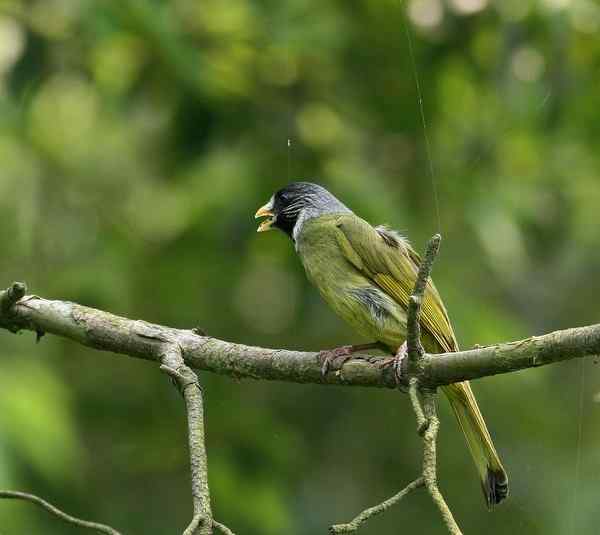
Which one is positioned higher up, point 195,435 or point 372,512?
point 195,435

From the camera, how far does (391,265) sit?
171 inches

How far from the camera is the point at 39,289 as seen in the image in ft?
21.3

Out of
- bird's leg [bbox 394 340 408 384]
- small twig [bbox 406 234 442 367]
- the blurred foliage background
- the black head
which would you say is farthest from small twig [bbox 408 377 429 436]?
the blurred foliage background

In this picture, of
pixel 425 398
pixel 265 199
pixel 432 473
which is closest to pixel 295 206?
pixel 265 199

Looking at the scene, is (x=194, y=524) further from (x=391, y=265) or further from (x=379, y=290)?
(x=391, y=265)

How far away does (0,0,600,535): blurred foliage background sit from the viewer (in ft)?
18.7

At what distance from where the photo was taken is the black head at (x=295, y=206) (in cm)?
502

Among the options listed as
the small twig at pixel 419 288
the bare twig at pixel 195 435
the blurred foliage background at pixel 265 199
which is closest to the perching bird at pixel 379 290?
the bare twig at pixel 195 435

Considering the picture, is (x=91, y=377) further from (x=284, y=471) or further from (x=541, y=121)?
(x=541, y=121)

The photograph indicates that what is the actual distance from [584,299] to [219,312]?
3.18 m

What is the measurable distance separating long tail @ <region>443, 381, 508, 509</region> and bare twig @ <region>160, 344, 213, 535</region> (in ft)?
3.53

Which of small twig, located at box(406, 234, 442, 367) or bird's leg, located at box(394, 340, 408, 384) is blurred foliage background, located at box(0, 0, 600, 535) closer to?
bird's leg, located at box(394, 340, 408, 384)

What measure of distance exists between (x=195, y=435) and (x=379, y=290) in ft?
5.23

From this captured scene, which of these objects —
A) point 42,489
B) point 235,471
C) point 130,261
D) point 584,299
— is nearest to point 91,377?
point 130,261
